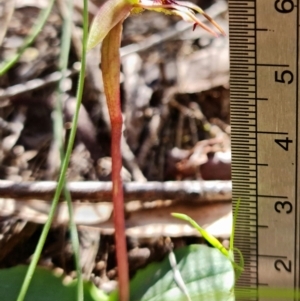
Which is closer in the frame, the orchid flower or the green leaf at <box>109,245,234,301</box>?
the orchid flower

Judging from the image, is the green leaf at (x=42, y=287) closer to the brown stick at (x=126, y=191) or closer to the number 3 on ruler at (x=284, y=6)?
the brown stick at (x=126, y=191)

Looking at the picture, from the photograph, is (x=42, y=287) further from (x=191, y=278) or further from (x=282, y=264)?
(x=282, y=264)

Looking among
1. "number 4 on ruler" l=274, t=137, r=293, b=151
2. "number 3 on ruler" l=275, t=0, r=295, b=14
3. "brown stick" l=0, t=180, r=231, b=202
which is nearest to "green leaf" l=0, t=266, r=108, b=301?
"brown stick" l=0, t=180, r=231, b=202

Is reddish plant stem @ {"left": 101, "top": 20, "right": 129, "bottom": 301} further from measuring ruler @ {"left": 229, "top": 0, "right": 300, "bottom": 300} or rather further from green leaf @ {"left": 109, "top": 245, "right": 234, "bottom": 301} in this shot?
measuring ruler @ {"left": 229, "top": 0, "right": 300, "bottom": 300}

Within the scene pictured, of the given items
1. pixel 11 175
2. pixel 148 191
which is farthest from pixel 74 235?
pixel 11 175

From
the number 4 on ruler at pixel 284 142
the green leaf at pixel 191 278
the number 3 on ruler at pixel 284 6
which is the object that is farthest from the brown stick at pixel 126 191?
the number 3 on ruler at pixel 284 6

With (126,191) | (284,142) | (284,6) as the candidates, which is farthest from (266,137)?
(126,191)
